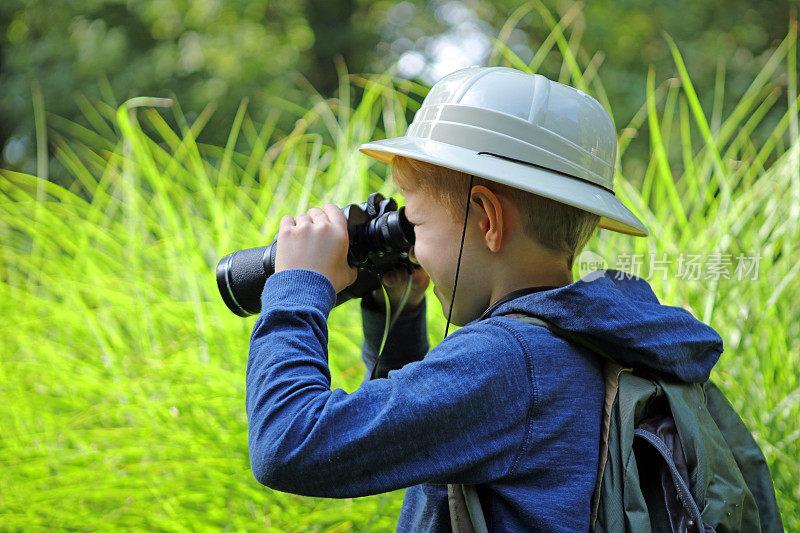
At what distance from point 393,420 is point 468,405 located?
0.35ft

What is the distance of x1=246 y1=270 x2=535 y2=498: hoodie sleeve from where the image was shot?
986mm

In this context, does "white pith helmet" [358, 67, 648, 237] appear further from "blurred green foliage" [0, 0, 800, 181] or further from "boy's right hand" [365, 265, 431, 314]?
"blurred green foliage" [0, 0, 800, 181]

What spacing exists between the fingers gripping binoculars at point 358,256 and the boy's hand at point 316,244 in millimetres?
67

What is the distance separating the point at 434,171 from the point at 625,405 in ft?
1.60

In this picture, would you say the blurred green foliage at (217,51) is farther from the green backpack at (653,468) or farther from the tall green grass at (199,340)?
the green backpack at (653,468)

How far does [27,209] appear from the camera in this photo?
3217 mm

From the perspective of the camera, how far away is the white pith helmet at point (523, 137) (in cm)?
114

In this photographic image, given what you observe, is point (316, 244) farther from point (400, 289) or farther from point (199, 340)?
point (199, 340)

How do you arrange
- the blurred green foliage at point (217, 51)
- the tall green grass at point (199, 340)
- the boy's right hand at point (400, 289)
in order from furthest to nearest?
the blurred green foliage at point (217, 51) → the tall green grass at point (199, 340) → the boy's right hand at point (400, 289)

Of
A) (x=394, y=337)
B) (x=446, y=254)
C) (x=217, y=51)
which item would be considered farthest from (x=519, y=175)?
(x=217, y=51)

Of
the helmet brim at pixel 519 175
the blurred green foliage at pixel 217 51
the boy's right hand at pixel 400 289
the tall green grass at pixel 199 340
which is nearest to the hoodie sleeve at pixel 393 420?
the helmet brim at pixel 519 175

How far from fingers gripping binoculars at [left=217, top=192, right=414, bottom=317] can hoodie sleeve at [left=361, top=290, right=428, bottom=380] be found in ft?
0.57

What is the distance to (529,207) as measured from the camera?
1218 mm

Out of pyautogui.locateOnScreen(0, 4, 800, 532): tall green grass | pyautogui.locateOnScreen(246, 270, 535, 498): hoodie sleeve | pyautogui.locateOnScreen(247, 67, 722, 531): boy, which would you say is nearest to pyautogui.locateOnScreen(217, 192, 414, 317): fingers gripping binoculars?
pyautogui.locateOnScreen(247, 67, 722, 531): boy
